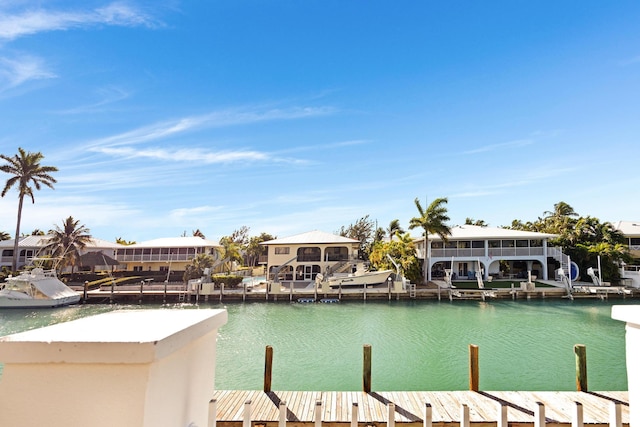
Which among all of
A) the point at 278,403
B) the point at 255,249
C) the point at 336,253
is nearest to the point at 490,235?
the point at 336,253

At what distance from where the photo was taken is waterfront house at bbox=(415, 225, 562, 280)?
3644 centimetres

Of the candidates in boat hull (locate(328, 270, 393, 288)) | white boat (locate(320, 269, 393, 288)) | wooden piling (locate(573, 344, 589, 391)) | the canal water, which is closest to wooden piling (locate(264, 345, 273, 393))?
the canal water

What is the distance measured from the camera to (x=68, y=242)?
134 feet

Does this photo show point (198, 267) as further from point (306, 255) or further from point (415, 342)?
point (415, 342)

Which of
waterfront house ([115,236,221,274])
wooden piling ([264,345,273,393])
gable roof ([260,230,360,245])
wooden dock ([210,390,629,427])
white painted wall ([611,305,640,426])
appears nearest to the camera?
white painted wall ([611,305,640,426])

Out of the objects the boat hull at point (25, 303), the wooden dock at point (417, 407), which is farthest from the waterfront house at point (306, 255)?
the wooden dock at point (417, 407)

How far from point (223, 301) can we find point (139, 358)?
31.3m

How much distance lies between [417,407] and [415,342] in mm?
10171

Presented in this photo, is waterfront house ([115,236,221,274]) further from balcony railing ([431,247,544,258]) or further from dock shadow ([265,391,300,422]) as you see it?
dock shadow ([265,391,300,422])

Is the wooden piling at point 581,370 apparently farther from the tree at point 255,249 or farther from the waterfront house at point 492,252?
the tree at point 255,249

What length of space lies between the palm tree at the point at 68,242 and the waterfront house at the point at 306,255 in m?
21.5

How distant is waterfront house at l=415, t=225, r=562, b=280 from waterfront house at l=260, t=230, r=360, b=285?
9067mm

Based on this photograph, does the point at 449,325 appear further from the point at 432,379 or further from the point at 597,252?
the point at 597,252

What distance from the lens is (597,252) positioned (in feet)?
117
